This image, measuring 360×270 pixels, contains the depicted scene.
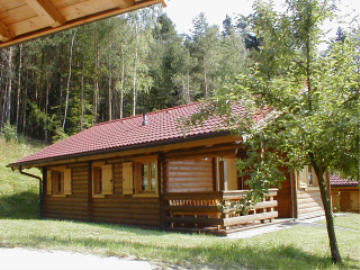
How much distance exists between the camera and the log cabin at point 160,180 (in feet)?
33.0

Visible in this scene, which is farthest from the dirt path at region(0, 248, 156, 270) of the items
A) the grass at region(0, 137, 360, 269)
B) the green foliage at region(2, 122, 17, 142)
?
the green foliage at region(2, 122, 17, 142)

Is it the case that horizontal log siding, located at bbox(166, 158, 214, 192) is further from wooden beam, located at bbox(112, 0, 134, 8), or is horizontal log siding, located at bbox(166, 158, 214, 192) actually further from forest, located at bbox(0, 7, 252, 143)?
forest, located at bbox(0, 7, 252, 143)

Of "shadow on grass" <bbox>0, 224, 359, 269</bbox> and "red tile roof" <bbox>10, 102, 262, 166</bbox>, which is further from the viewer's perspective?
"red tile roof" <bbox>10, 102, 262, 166</bbox>

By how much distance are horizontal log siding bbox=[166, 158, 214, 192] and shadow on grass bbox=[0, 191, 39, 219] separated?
7659mm

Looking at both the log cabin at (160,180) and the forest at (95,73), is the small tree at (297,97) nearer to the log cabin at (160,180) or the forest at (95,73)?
the log cabin at (160,180)

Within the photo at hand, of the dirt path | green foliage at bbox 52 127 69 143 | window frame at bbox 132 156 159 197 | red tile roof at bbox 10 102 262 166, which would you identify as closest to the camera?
the dirt path

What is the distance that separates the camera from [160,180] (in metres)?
11.1

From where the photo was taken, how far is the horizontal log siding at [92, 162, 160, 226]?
11.6m

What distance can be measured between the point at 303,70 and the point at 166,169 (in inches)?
220

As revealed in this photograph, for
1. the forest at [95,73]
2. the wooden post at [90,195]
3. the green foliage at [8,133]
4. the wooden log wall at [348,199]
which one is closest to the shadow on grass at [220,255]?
the wooden post at [90,195]

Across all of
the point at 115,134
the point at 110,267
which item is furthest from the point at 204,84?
the point at 110,267

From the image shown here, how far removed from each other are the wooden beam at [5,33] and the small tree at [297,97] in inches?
148

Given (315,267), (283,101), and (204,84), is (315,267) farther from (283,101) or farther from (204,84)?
(204,84)

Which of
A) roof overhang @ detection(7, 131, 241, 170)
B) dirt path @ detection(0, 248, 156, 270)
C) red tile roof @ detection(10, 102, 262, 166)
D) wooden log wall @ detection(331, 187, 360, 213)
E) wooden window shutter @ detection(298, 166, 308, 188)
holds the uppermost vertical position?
red tile roof @ detection(10, 102, 262, 166)
